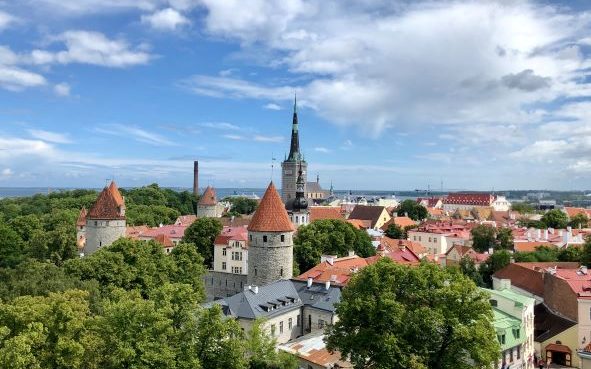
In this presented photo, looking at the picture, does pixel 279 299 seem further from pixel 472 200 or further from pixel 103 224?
pixel 472 200

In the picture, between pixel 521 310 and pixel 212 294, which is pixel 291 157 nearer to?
pixel 212 294

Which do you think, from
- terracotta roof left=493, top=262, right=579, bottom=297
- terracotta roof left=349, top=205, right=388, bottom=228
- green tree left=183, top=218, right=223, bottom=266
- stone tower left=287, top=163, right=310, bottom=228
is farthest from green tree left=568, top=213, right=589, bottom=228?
Result: green tree left=183, top=218, right=223, bottom=266

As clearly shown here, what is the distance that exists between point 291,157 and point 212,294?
7024cm

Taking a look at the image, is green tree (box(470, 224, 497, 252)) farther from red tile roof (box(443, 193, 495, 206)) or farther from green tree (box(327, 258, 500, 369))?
red tile roof (box(443, 193, 495, 206))

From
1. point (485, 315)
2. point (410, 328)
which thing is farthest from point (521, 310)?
point (410, 328)

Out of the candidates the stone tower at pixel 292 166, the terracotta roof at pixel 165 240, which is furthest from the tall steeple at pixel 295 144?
the terracotta roof at pixel 165 240

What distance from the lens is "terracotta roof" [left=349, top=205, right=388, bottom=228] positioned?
102m

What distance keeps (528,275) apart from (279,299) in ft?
62.5

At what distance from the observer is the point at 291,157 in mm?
114625

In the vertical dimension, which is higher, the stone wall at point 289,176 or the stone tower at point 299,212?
the stone wall at point 289,176

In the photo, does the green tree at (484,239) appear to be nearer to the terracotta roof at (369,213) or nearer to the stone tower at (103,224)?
the terracotta roof at (369,213)

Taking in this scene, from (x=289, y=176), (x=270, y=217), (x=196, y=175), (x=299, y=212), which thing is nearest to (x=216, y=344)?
(x=270, y=217)

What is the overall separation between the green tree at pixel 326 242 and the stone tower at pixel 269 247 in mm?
10328

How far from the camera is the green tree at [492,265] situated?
155 feet
